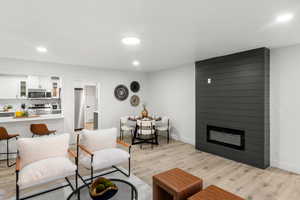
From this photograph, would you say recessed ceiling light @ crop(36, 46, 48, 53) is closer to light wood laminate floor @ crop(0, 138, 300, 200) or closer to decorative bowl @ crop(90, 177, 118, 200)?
light wood laminate floor @ crop(0, 138, 300, 200)

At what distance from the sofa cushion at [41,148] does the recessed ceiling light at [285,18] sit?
3.62 m

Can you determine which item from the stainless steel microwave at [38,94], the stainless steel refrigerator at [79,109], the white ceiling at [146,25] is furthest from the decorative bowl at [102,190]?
the stainless steel refrigerator at [79,109]

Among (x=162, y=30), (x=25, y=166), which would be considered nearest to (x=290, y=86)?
(x=162, y=30)

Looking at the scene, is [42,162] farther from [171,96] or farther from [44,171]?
[171,96]

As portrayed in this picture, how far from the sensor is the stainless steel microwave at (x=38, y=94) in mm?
4449

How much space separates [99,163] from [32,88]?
350 cm

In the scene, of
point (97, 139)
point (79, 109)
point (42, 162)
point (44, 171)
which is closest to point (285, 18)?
point (97, 139)

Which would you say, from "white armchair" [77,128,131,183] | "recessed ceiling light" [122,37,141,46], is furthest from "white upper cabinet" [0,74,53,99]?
"recessed ceiling light" [122,37,141,46]

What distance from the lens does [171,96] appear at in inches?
225

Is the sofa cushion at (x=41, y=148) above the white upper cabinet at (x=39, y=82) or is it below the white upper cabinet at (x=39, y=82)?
below

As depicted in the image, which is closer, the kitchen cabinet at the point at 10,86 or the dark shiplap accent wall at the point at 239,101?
the dark shiplap accent wall at the point at 239,101

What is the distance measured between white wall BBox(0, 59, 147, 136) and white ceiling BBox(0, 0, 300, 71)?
0.88m

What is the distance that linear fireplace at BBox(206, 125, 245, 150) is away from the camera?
11.7 ft

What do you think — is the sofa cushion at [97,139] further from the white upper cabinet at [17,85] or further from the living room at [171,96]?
the white upper cabinet at [17,85]
